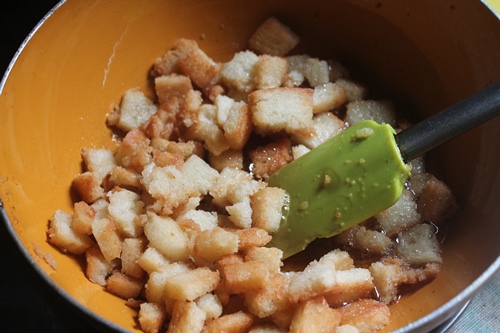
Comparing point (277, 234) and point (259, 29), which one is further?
point (259, 29)

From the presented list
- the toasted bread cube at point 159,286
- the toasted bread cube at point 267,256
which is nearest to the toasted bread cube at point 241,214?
the toasted bread cube at point 267,256

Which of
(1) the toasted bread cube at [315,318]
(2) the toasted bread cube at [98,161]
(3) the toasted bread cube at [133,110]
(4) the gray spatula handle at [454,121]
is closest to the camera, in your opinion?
(1) the toasted bread cube at [315,318]

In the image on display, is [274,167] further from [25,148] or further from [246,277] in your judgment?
[25,148]

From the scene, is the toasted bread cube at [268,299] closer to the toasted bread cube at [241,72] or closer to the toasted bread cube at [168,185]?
the toasted bread cube at [168,185]

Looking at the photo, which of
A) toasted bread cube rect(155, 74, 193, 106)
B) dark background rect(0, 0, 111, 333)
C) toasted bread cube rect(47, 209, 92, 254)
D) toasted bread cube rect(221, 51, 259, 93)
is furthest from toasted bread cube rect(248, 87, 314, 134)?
dark background rect(0, 0, 111, 333)

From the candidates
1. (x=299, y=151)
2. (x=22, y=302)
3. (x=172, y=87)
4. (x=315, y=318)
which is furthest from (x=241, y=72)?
(x=22, y=302)

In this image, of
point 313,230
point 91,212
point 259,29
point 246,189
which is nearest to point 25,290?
point 91,212
